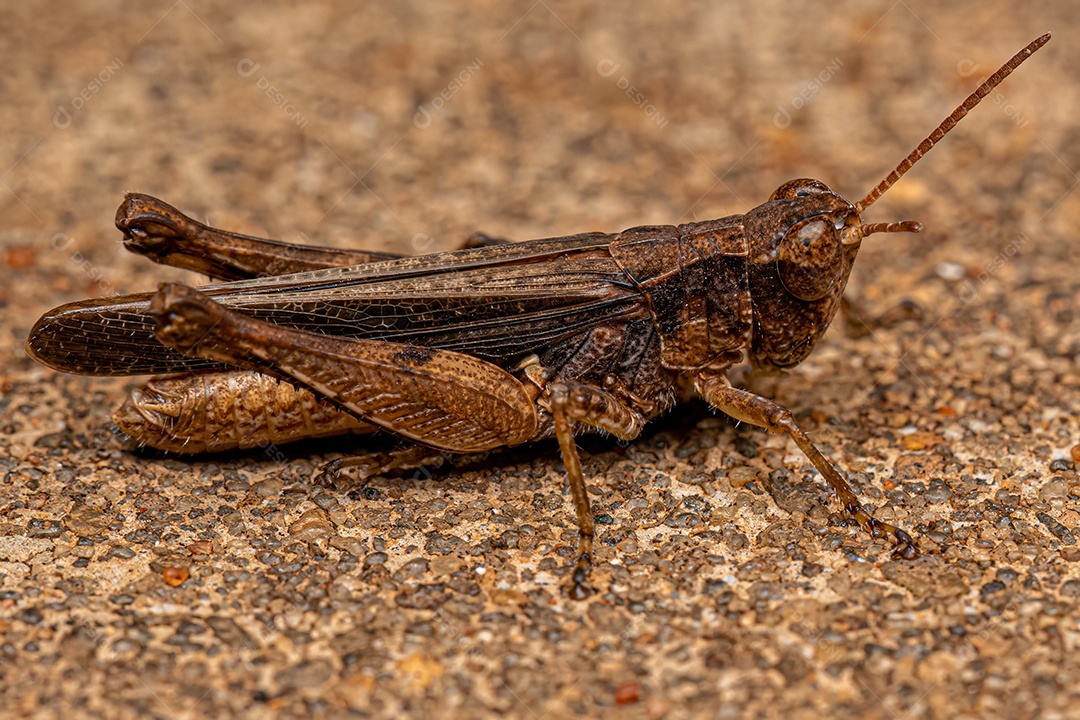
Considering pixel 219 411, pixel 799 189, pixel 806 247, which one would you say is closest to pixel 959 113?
pixel 799 189

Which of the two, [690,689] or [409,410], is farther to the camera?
[409,410]

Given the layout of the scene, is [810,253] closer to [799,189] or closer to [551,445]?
[799,189]

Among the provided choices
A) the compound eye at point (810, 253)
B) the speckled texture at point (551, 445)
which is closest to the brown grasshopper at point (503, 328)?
the compound eye at point (810, 253)

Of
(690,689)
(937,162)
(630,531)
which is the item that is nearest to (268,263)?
(630,531)

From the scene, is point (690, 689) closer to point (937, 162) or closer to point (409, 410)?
point (409, 410)

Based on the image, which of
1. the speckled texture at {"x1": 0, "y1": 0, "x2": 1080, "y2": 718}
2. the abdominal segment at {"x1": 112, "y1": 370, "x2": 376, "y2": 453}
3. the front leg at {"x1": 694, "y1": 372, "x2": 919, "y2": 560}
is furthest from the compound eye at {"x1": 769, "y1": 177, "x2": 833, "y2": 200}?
the abdominal segment at {"x1": 112, "y1": 370, "x2": 376, "y2": 453}

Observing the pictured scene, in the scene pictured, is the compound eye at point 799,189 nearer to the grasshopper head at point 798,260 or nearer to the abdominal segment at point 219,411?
the grasshopper head at point 798,260
